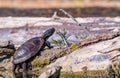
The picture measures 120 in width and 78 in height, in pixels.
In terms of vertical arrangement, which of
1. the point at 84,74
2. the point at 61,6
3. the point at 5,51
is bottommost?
the point at 61,6

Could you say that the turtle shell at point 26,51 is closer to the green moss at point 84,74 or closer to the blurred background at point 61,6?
the green moss at point 84,74

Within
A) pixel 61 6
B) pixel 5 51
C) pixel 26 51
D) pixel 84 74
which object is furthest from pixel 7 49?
pixel 61 6

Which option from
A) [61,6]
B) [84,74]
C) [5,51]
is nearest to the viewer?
[84,74]

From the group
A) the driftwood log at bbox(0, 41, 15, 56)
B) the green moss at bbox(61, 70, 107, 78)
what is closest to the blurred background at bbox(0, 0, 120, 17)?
the driftwood log at bbox(0, 41, 15, 56)

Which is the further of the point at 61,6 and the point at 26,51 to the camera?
the point at 61,6

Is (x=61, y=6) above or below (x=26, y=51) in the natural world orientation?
below

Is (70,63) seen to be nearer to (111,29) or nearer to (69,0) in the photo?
(111,29)

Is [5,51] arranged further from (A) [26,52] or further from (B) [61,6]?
(B) [61,6]

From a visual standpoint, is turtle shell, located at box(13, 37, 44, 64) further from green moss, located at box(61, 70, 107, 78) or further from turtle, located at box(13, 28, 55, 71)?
green moss, located at box(61, 70, 107, 78)

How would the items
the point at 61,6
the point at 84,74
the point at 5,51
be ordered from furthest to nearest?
the point at 61,6 < the point at 5,51 < the point at 84,74

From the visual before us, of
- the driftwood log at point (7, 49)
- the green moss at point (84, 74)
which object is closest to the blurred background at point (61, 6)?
the driftwood log at point (7, 49)
